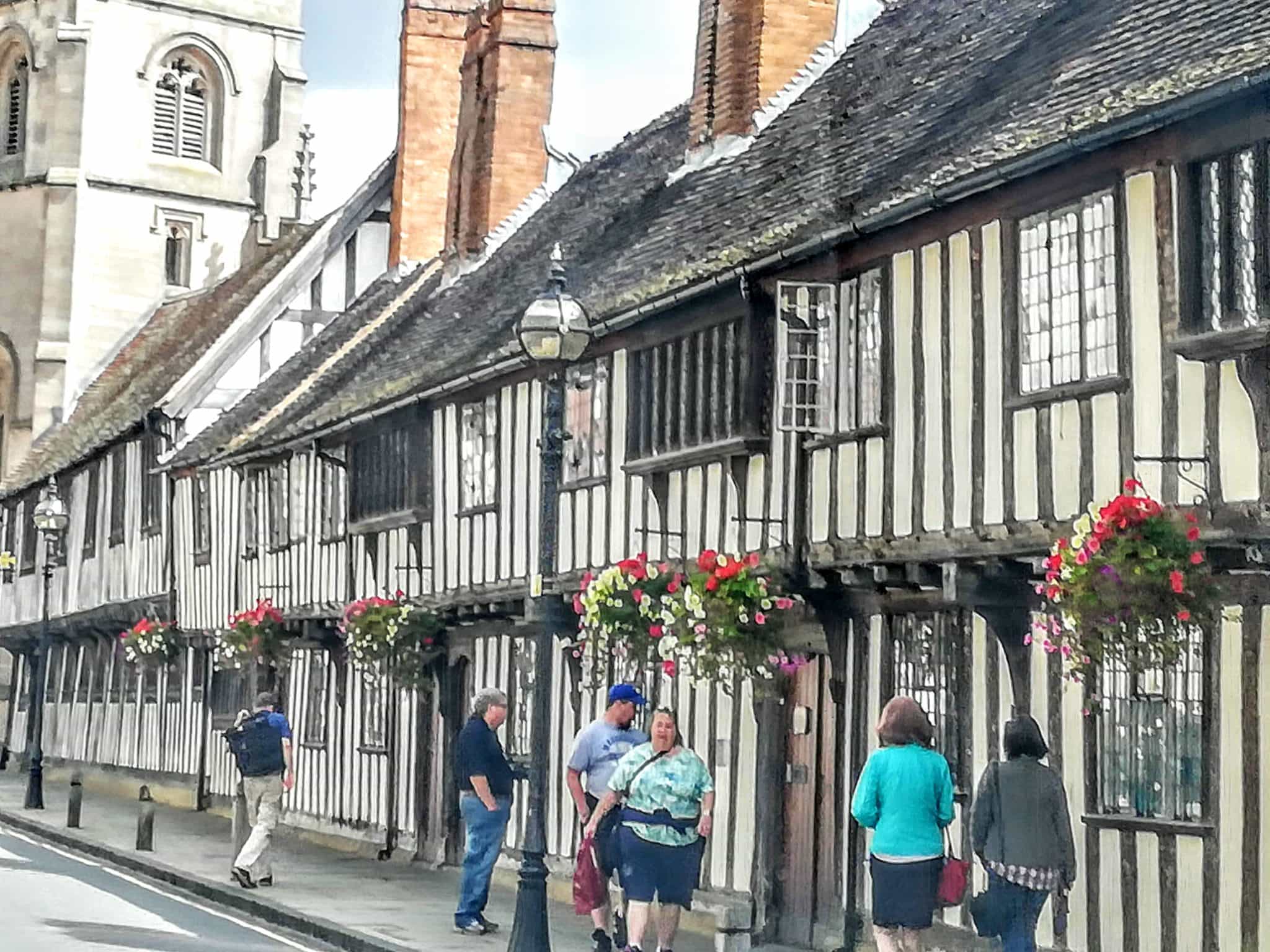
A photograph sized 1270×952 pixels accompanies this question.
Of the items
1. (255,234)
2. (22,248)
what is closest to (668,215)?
(255,234)

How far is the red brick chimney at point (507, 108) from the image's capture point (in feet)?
90.3

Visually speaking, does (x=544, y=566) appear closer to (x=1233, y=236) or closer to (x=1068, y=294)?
(x=1068, y=294)

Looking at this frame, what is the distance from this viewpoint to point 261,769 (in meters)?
19.2

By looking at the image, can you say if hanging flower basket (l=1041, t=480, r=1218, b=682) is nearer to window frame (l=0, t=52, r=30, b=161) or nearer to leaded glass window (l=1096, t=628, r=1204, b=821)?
leaded glass window (l=1096, t=628, r=1204, b=821)

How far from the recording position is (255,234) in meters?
47.2

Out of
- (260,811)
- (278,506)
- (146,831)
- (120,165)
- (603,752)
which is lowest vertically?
(146,831)

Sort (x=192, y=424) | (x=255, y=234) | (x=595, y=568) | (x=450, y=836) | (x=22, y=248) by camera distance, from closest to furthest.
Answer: (x=595, y=568), (x=450, y=836), (x=192, y=424), (x=255, y=234), (x=22, y=248)

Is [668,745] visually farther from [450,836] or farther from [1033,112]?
[450,836]

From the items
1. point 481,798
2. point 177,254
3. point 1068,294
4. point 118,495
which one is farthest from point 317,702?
point 177,254

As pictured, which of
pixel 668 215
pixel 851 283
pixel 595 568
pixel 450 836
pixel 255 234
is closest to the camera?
pixel 851 283

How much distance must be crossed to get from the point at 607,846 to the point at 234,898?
5727 mm

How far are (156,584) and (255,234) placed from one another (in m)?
13.2

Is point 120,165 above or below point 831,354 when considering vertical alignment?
above

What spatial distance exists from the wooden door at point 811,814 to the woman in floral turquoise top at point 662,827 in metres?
2.35
